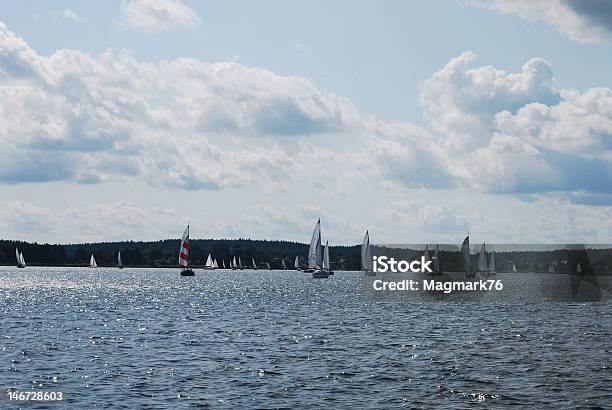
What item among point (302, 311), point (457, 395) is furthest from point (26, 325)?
point (457, 395)

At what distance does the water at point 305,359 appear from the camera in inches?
1469

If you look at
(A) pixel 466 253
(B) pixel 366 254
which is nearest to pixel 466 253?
(A) pixel 466 253

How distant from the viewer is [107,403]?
35.0m

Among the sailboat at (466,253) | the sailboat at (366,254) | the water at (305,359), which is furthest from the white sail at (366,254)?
the water at (305,359)

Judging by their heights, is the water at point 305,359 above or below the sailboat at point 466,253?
below

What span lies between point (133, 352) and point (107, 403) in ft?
58.0

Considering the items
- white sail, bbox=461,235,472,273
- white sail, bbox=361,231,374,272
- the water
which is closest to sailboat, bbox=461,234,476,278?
white sail, bbox=461,235,472,273

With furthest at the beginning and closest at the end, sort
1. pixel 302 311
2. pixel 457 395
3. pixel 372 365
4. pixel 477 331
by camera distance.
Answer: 1. pixel 302 311
2. pixel 477 331
3. pixel 372 365
4. pixel 457 395

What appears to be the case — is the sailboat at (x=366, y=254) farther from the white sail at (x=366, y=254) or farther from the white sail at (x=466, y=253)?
the white sail at (x=466, y=253)

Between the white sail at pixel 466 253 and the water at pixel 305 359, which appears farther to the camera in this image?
the white sail at pixel 466 253

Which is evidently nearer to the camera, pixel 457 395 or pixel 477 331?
pixel 457 395

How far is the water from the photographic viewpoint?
3731 cm

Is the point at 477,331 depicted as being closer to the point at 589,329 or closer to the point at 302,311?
the point at 589,329

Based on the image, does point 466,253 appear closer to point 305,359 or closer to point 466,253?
Answer: point 466,253
